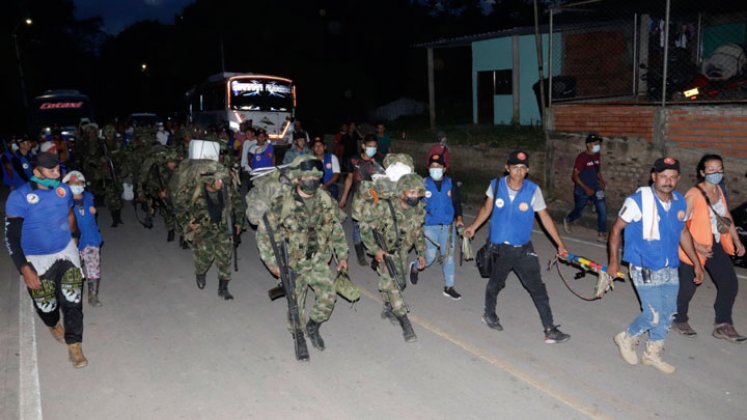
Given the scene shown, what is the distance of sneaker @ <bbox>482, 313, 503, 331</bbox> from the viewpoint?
6.26 m

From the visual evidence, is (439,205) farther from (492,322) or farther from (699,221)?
(699,221)

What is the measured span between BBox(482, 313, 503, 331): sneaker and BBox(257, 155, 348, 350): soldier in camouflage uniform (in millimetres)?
1615

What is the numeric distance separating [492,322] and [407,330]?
2.91ft

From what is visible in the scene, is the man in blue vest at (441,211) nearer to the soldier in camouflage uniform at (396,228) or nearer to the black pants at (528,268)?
the soldier in camouflage uniform at (396,228)

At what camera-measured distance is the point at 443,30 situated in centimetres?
3650

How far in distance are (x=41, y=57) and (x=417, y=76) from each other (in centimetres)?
3463

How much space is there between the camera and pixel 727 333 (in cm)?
575

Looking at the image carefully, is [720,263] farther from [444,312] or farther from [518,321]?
[444,312]

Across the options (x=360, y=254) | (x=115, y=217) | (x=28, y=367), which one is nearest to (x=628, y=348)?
(x=360, y=254)

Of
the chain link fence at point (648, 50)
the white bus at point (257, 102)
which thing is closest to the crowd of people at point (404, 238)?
the chain link fence at point (648, 50)

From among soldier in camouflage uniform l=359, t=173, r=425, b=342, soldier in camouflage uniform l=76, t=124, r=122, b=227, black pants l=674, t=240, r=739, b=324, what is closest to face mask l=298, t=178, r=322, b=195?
soldier in camouflage uniform l=359, t=173, r=425, b=342

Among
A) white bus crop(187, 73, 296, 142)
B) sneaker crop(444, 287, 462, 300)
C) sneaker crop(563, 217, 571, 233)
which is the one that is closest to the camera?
sneaker crop(444, 287, 462, 300)

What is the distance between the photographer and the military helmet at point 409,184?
6164 mm

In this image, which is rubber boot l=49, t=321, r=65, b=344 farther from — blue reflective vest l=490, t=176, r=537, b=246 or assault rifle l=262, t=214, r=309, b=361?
blue reflective vest l=490, t=176, r=537, b=246
